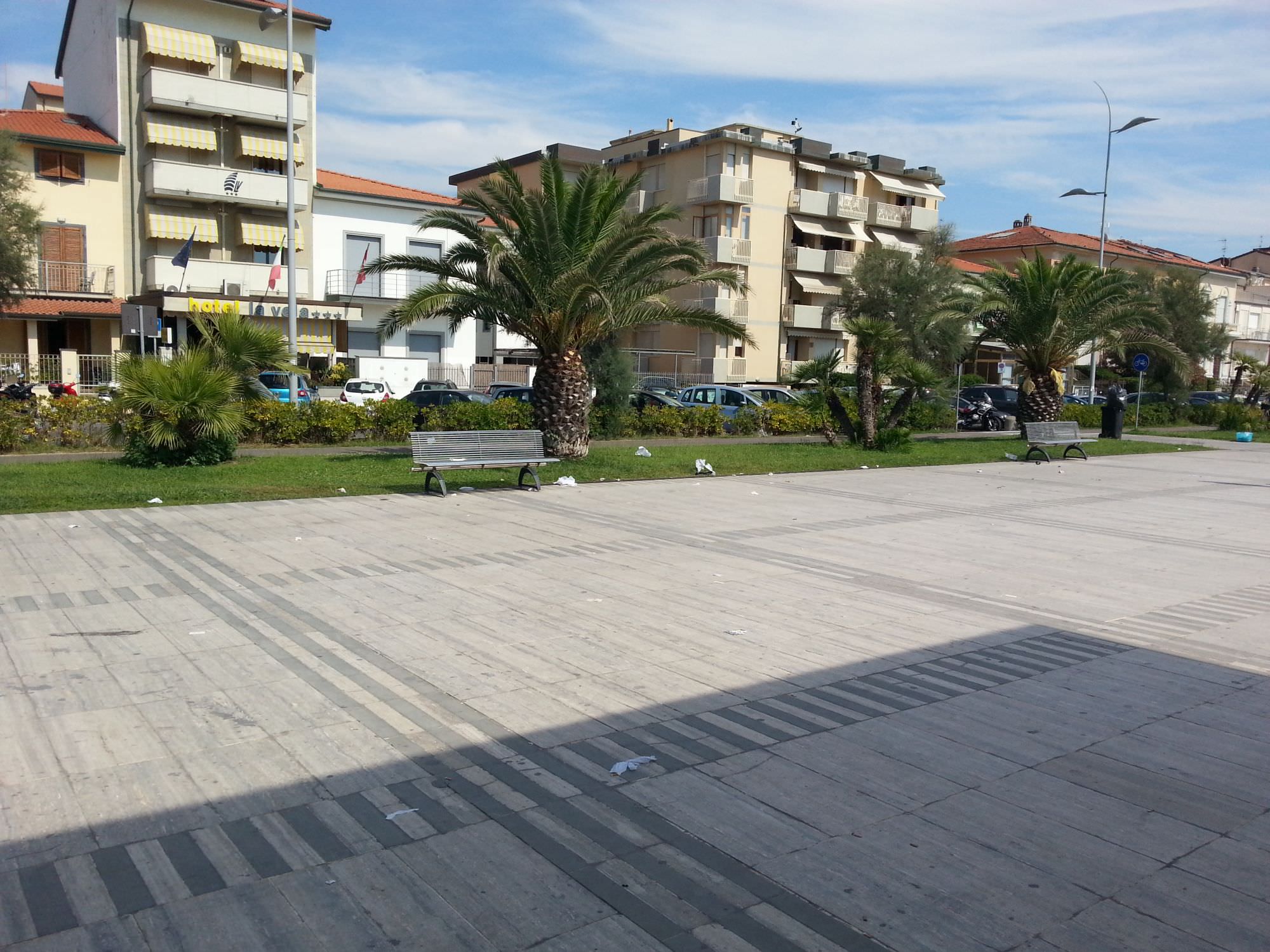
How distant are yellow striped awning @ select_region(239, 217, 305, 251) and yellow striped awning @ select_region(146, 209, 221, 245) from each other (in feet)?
3.11

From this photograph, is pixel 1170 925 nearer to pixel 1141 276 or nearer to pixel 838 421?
pixel 838 421

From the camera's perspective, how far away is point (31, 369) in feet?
104

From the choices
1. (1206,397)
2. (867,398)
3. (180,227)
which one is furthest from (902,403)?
(1206,397)

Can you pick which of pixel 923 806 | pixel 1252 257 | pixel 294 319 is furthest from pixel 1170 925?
pixel 1252 257

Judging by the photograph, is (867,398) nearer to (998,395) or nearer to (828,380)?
(828,380)

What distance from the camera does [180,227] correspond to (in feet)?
117

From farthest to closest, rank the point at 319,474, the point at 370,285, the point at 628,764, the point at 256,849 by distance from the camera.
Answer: the point at 370,285, the point at 319,474, the point at 628,764, the point at 256,849

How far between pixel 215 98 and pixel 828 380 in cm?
2565

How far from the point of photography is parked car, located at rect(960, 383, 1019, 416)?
3678 cm

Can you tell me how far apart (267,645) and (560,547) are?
4.09 m

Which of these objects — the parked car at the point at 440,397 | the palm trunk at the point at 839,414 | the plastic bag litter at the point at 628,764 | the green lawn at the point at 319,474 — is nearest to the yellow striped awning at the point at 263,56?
the parked car at the point at 440,397

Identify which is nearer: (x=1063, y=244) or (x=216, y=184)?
(x=216, y=184)

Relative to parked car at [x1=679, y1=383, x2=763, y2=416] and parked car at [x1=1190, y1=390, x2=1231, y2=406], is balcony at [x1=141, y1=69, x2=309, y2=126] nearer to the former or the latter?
parked car at [x1=679, y1=383, x2=763, y2=416]

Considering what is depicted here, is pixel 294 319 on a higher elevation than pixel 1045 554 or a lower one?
higher
